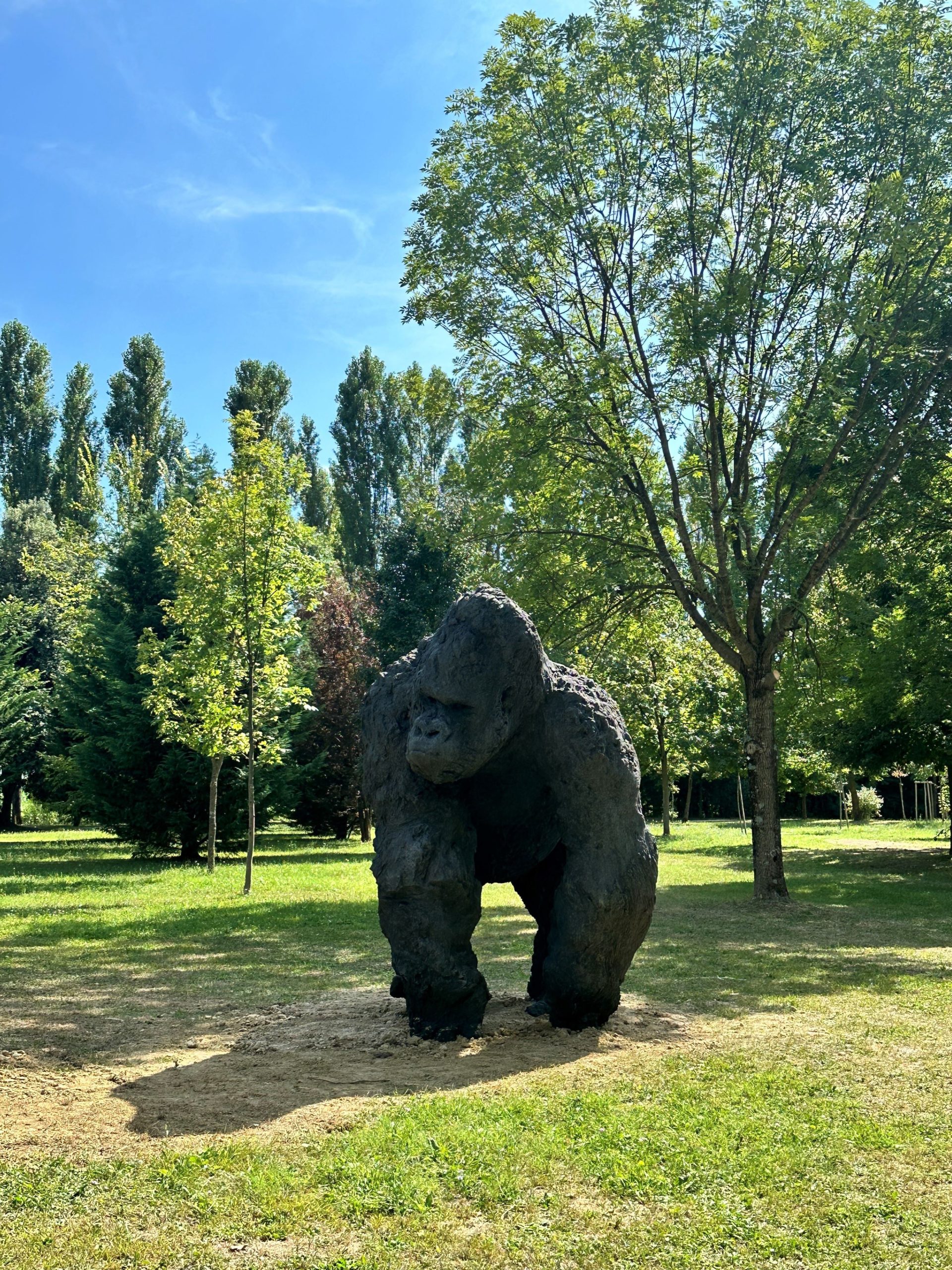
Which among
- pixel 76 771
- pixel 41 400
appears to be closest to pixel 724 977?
pixel 76 771

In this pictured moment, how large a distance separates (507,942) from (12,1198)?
27.5ft

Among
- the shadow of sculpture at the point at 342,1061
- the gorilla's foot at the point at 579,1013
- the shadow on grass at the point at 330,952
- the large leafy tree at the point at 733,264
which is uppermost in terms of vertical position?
the large leafy tree at the point at 733,264

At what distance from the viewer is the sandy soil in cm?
516

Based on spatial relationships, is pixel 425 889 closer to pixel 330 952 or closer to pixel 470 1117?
pixel 470 1117

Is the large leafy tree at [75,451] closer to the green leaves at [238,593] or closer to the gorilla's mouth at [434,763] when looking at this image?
the green leaves at [238,593]

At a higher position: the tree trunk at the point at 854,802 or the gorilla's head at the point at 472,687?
the gorilla's head at the point at 472,687

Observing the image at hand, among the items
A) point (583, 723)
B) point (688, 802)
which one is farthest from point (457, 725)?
point (688, 802)

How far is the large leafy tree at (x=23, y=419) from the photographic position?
52.5 meters

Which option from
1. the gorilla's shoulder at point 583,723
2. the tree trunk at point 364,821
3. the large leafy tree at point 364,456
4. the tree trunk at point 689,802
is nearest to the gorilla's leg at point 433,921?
the gorilla's shoulder at point 583,723

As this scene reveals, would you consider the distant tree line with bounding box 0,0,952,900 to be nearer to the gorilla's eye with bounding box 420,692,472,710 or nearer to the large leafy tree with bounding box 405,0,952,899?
the large leafy tree with bounding box 405,0,952,899

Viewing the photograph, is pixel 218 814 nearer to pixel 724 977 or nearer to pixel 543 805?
pixel 724 977

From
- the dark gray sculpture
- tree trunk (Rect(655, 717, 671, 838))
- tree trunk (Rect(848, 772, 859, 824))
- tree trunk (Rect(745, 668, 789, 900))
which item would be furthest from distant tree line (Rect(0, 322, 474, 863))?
tree trunk (Rect(848, 772, 859, 824))

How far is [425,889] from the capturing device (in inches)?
259

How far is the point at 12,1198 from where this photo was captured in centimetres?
423
